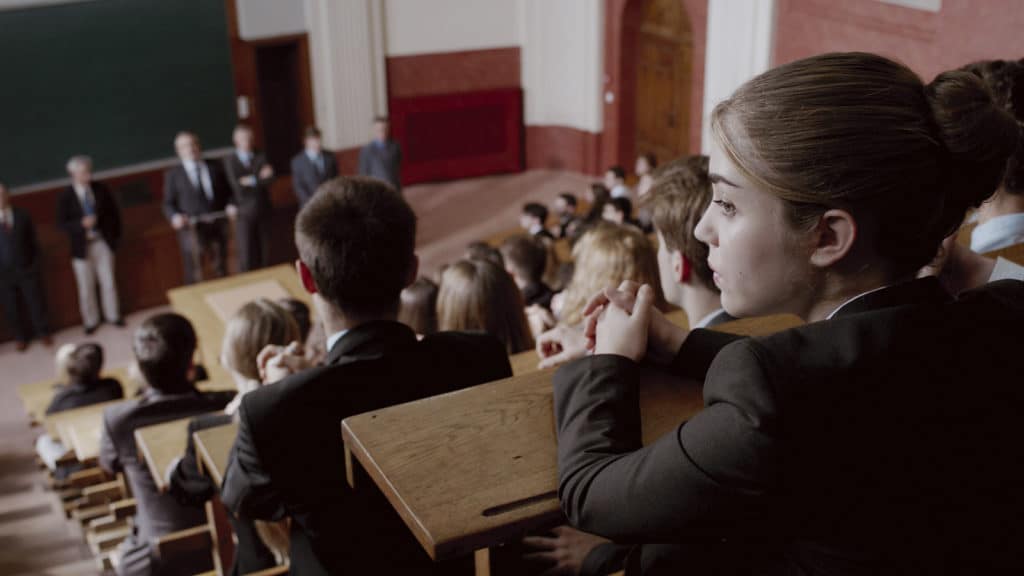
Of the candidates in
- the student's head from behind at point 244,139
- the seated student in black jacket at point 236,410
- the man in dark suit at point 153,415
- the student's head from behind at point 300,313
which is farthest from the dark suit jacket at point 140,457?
the student's head from behind at point 244,139

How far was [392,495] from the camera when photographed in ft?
3.84

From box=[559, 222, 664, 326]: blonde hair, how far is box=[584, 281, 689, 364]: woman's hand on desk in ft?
7.50

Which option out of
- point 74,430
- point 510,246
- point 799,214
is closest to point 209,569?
point 74,430

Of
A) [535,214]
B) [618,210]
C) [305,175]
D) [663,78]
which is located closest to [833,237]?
[618,210]

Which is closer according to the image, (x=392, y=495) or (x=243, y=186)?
(x=392, y=495)

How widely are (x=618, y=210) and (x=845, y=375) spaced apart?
7270mm

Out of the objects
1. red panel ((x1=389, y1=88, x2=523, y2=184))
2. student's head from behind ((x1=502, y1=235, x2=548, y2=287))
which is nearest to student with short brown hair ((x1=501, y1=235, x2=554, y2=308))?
student's head from behind ((x1=502, y1=235, x2=548, y2=287))

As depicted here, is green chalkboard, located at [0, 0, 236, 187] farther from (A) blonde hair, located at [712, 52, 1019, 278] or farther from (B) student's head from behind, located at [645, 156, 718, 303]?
(A) blonde hair, located at [712, 52, 1019, 278]

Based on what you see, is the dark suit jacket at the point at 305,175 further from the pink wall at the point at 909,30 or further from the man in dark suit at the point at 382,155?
the pink wall at the point at 909,30

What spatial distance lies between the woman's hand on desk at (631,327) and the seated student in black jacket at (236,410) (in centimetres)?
108

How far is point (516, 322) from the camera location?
13.9ft

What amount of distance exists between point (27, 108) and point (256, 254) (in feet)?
7.80

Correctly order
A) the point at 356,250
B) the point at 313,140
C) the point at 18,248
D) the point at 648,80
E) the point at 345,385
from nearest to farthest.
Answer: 1. the point at 345,385
2. the point at 356,250
3. the point at 18,248
4. the point at 313,140
5. the point at 648,80

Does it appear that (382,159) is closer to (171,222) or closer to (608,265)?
(171,222)
